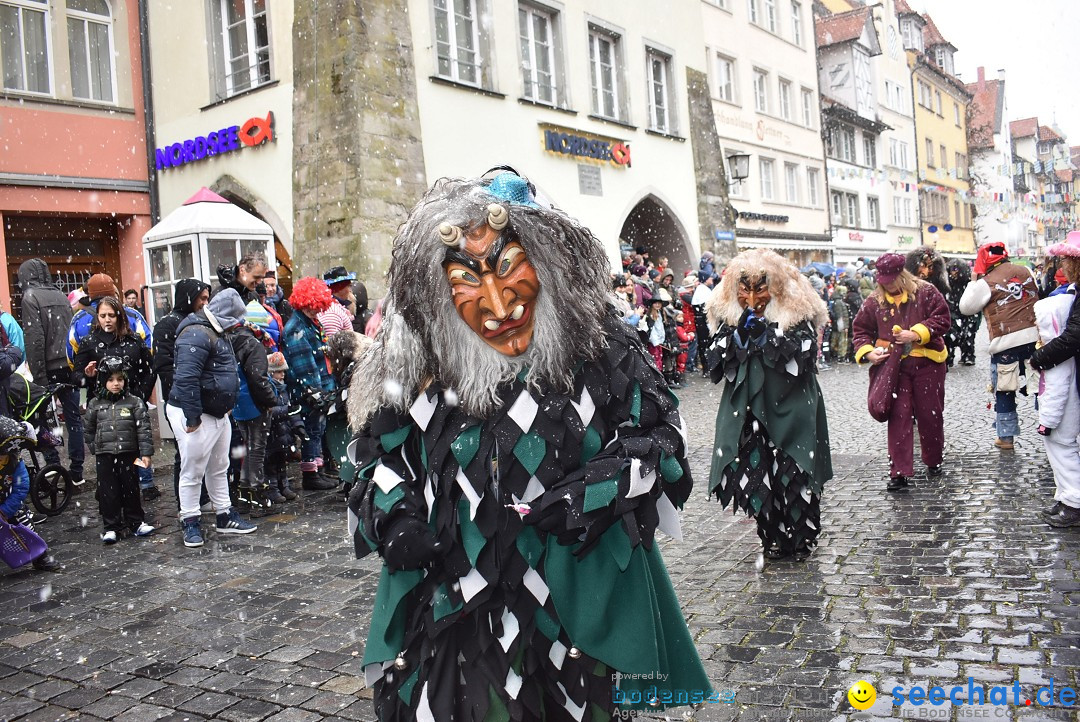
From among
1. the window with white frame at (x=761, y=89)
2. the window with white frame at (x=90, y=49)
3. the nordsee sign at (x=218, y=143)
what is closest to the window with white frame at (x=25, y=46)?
the window with white frame at (x=90, y=49)

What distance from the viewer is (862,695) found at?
10.9 feet

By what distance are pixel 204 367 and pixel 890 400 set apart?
5079 millimetres

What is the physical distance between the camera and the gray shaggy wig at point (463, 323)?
244cm

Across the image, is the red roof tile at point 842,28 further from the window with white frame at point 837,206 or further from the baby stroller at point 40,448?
the baby stroller at point 40,448

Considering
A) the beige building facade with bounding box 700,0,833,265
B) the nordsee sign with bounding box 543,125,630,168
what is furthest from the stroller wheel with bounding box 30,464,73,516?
the beige building facade with bounding box 700,0,833,265

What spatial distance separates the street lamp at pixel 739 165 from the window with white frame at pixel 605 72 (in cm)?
435

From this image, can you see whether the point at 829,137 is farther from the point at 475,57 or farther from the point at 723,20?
the point at 475,57

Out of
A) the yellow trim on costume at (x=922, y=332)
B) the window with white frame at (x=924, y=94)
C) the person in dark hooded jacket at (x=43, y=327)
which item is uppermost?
the window with white frame at (x=924, y=94)

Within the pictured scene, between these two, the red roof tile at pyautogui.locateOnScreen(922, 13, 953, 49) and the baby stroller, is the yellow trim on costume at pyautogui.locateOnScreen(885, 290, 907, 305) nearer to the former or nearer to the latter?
the baby stroller

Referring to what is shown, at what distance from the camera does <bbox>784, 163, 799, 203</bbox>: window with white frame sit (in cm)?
2855

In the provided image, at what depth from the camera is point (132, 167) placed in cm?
1519

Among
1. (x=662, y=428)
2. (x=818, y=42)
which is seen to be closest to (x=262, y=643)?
(x=662, y=428)

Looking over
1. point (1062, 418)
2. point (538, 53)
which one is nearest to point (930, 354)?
point (1062, 418)

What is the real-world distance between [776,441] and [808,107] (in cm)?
2765
